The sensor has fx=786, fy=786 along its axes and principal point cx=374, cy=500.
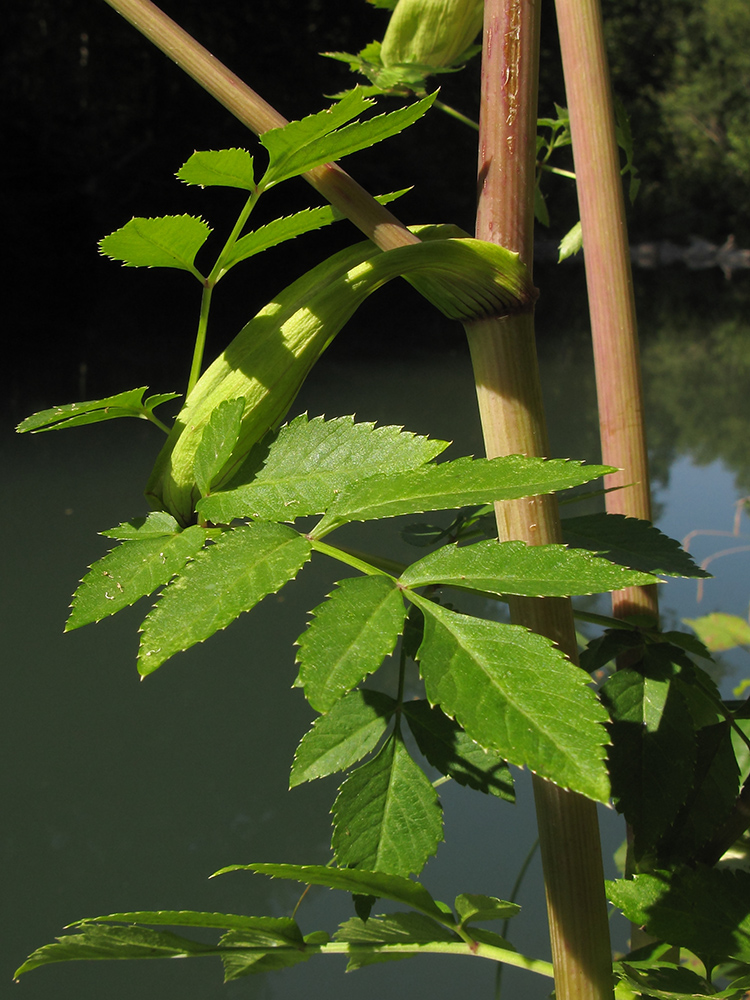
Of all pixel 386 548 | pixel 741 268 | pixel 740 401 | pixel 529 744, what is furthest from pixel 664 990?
pixel 741 268

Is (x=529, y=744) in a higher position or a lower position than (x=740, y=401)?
lower

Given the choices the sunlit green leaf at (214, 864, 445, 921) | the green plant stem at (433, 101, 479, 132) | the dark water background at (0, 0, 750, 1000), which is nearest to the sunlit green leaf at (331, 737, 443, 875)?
the sunlit green leaf at (214, 864, 445, 921)

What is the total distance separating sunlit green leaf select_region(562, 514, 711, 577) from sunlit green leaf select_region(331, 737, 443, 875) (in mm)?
58

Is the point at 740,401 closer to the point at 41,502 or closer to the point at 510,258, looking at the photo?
the point at 41,502

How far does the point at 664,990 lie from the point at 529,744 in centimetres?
9

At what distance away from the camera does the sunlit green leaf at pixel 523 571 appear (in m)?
0.08

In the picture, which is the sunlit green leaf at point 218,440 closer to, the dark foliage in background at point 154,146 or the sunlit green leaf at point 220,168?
the sunlit green leaf at point 220,168

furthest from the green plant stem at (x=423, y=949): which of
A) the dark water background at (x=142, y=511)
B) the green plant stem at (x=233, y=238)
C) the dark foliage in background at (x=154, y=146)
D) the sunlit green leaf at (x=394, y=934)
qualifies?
the dark foliage in background at (x=154, y=146)

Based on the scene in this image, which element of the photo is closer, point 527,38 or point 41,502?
point 527,38

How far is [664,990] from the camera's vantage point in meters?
0.13

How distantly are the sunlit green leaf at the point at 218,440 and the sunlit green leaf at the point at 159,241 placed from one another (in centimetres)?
2

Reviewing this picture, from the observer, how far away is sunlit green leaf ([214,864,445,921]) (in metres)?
0.10

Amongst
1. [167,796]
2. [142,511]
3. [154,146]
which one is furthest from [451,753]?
[154,146]

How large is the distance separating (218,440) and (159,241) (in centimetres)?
3
